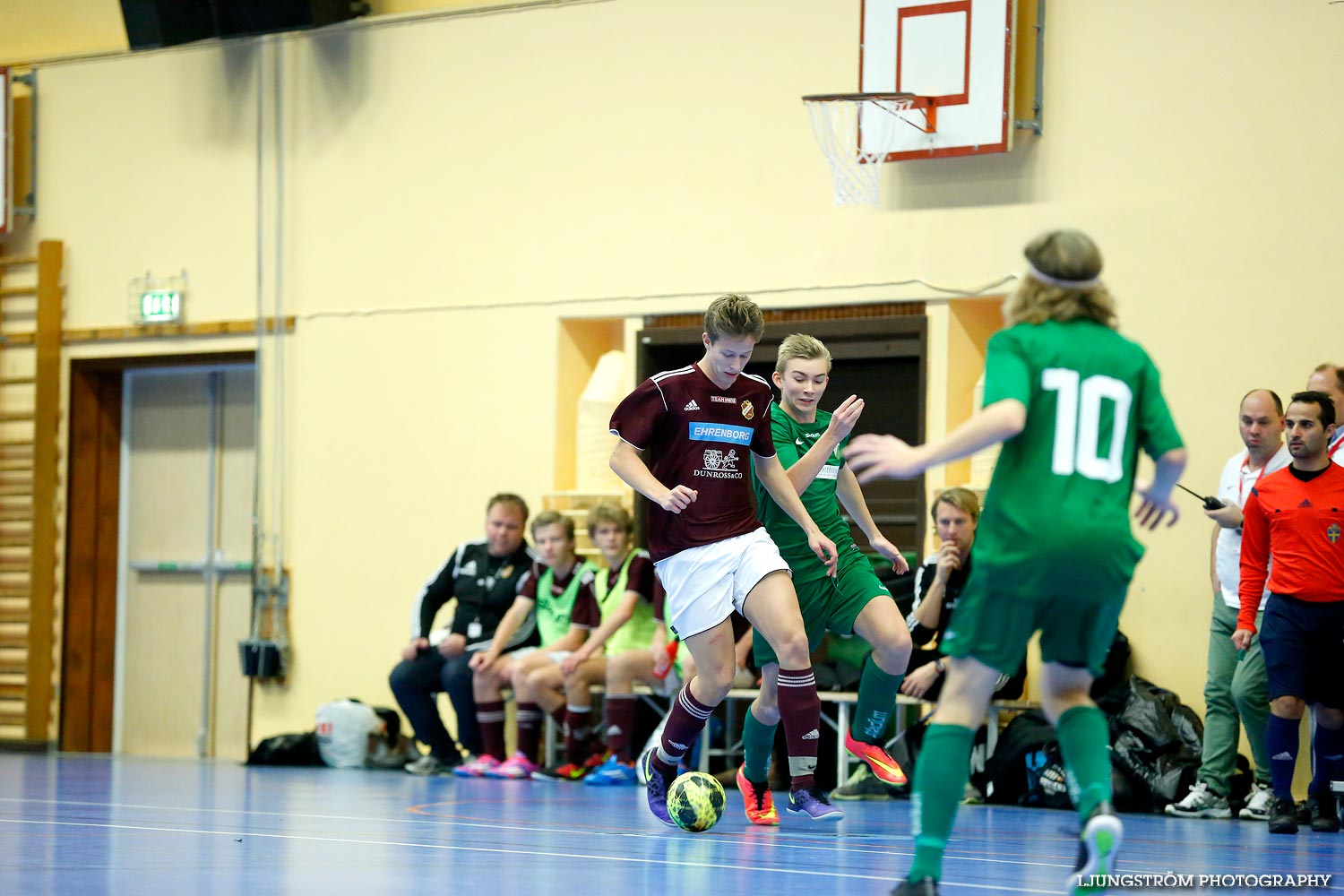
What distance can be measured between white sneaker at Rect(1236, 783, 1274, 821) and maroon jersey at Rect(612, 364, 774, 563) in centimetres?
288

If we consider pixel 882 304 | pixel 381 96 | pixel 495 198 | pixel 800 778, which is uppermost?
pixel 381 96

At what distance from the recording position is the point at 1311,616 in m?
6.74

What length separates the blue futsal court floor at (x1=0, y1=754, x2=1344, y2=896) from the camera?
4.25 m

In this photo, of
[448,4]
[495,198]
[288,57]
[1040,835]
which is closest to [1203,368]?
[1040,835]

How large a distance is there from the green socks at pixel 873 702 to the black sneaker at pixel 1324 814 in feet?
6.04

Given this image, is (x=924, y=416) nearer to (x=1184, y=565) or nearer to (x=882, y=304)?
(x=882, y=304)

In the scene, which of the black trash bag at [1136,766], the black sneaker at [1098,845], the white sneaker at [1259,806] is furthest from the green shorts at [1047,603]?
the black trash bag at [1136,766]

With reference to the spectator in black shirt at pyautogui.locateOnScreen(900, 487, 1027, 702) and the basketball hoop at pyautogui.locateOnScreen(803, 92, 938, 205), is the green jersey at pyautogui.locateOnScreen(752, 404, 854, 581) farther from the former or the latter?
the basketball hoop at pyautogui.locateOnScreen(803, 92, 938, 205)

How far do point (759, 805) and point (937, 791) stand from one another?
8.65 feet

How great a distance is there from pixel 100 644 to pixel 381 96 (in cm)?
433

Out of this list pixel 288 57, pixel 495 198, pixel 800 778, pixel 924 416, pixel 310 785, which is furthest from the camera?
pixel 288 57

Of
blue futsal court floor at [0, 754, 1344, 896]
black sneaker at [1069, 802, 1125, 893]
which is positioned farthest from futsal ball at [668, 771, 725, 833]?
black sneaker at [1069, 802, 1125, 893]

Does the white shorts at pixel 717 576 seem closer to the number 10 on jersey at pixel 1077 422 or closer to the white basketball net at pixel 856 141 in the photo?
the number 10 on jersey at pixel 1077 422

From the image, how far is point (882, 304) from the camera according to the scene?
Answer: 30.1ft
